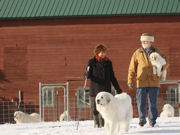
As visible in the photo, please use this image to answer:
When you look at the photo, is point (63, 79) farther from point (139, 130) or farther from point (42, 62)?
point (139, 130)

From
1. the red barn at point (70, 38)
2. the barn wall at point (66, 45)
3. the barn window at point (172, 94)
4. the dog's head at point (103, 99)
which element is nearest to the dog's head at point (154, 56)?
the dog's head at point (103, 99)

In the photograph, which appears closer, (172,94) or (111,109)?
(111,109)

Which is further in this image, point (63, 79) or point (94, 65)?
point (63, 79)

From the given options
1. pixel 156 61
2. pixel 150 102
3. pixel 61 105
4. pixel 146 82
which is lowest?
pixel 150 102

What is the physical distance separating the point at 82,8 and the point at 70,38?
62.1 inches

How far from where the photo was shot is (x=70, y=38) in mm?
25859

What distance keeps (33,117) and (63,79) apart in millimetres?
4685

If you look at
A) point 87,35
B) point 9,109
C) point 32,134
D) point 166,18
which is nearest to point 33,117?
point 9,109

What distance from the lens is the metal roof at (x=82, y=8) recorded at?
25.1 m

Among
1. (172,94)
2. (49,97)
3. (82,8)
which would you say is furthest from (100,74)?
(82,8)

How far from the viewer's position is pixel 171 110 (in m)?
21.2

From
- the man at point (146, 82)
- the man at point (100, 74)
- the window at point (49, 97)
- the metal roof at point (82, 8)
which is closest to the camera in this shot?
the man at point (146, 82)

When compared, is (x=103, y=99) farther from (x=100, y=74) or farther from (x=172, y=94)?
(x=172, y=94)

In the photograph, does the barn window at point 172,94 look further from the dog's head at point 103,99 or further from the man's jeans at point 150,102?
the dog's head at point 103,99
